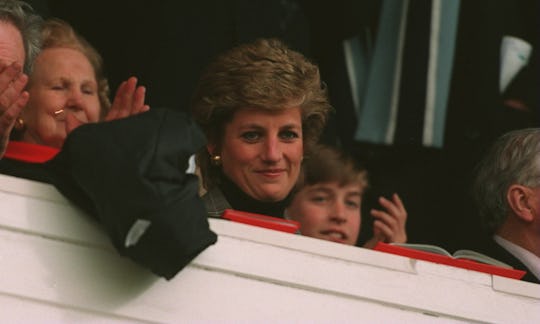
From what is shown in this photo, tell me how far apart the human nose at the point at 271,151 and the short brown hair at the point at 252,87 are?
3.6 inches

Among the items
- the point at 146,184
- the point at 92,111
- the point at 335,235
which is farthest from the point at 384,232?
the point at 146,184

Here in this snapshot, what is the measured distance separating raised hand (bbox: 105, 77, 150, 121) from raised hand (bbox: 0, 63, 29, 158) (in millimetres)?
292

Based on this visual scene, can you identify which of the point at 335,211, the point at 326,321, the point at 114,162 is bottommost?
the point at 335,211

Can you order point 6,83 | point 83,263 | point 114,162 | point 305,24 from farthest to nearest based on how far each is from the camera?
point 305,24 → point 6,83 → point 83,263 → point 114,162

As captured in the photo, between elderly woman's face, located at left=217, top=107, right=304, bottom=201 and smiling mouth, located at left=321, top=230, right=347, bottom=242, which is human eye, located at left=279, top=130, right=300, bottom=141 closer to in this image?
elderly woman's face, located at left=217, top=107, right=304, bottom=201

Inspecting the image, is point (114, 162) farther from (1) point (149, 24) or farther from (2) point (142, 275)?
(1) point (149, 24)

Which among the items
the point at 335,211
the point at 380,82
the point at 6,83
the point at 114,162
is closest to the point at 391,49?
the point at 380,82

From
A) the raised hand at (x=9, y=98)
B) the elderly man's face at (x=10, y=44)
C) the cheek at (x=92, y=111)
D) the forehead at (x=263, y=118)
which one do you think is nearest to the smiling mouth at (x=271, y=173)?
the forehead at (x=263, y=118)

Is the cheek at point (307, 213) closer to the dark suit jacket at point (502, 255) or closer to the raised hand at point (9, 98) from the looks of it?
the dark suit jacket at point (502, 255)

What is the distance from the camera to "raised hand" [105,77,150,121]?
3229 millimetres

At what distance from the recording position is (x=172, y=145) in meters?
2.61

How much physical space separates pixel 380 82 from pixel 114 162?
2.57 metres

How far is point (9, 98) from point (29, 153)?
5.2 inches

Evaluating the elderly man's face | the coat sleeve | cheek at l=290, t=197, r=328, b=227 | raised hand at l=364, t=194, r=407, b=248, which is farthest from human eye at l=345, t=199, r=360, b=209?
the coat sleeve
